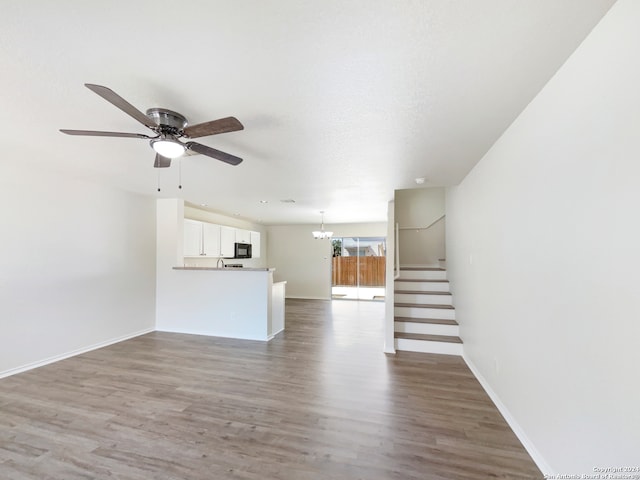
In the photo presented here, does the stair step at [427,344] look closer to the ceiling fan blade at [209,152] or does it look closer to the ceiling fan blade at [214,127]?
the ceiling fan blade at [209,152]

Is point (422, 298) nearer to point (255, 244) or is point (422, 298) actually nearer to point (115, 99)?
point (115, 99)

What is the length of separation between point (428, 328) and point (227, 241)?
4865 millimetres

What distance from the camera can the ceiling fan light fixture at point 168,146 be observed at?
1.97m

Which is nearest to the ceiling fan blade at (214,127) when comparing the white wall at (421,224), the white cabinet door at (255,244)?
the white wall at (421,224)

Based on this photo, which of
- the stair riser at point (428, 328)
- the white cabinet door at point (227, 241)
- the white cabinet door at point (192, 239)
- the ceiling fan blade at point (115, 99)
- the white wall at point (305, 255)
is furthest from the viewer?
the white wall at point (305, 255)

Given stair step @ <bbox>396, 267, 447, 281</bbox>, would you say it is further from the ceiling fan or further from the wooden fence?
the ceiling fan

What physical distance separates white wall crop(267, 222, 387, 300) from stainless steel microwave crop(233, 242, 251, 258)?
5.16ft

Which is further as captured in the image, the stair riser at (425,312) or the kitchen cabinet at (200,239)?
the kitchen cabinet at (200,239)

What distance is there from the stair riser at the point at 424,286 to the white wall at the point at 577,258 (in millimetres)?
2349

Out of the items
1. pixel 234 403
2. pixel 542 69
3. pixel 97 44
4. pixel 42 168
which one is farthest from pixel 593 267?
pixel 42 168

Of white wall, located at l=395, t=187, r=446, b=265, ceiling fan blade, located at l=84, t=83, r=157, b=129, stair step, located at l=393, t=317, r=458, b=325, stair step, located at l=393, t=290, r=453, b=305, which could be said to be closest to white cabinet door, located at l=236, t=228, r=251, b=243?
white wall, located at l=395, t=187, r=446, b=265

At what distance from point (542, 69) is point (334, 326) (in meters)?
4.84

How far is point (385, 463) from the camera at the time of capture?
184cm

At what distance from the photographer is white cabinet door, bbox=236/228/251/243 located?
7261 mm
